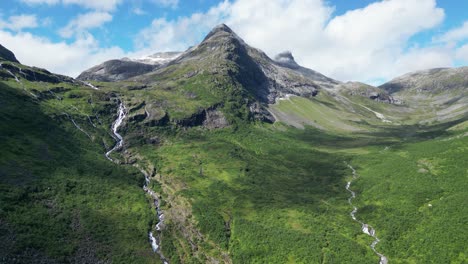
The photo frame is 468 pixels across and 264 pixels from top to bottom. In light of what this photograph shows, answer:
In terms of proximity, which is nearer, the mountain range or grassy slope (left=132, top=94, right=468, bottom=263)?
the mountain range

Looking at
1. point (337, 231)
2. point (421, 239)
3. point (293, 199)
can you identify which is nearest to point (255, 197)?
point (293, 199)

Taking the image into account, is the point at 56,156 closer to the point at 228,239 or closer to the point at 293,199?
the point at 228,239

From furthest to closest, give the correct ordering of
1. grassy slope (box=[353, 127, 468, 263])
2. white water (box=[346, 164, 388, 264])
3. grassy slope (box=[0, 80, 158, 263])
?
1. white water (box=[346, 164, 388, 264])
2. grassy slope (box=[353, 127, 468, 263])
3. grassy slope (box=[0, 80, 158, 263])

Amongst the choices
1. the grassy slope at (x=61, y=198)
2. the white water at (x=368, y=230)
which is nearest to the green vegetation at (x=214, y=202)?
the grassy slope at (x=61, y=198)

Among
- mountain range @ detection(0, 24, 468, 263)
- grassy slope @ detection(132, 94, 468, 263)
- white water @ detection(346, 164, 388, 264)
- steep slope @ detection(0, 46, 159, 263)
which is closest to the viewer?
steep slope @ detection(0, 46, 159, 263)

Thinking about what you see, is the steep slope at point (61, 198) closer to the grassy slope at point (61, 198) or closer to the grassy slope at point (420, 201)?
the grassy slope at point (61, 198)

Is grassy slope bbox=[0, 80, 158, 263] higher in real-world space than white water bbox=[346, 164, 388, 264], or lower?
higher

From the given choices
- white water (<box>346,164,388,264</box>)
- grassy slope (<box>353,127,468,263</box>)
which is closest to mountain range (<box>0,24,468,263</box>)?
grassy slope (<box>353,127,468,263</box>)

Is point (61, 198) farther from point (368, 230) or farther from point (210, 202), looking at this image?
point (368, 230)

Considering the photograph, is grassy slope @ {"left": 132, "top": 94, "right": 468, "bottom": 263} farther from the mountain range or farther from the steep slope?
the steep slope
